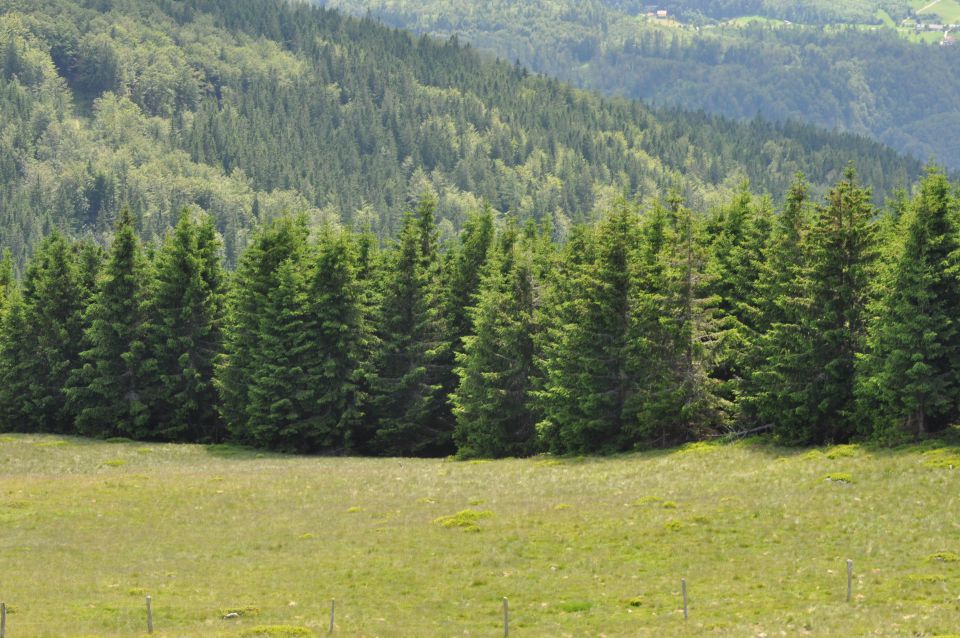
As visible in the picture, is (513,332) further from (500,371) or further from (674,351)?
(674,351)

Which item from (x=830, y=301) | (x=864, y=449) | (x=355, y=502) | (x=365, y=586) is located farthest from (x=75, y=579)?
(x=830, y=301)

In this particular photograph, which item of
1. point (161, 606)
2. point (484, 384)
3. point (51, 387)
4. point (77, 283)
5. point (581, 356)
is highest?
point (161, 606)

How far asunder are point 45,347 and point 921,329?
7210 centimetres

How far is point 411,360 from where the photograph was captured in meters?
94.9

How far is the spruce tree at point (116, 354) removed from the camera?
324 ft

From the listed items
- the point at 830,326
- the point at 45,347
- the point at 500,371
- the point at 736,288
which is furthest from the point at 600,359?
the point at 45,347

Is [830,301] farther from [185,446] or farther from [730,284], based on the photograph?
[185,446]

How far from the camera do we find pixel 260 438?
93.6 m

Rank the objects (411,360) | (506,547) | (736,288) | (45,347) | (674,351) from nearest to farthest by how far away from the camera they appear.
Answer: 1. (506,547)
2. (674,351)
3. (736,288)
4. (411,360)
5. (45,347)

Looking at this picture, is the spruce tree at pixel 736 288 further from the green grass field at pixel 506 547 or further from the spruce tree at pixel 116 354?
the spruce tree at pixel 116 354

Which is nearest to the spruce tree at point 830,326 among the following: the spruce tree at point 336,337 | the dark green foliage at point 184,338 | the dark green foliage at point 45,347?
the spruce tree at point 336,337

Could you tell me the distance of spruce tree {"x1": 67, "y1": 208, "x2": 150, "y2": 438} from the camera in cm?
A: 9875

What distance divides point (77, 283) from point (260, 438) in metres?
25.1

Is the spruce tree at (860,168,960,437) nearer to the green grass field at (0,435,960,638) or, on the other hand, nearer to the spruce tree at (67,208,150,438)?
the green grass field at (0,435,960,638)
